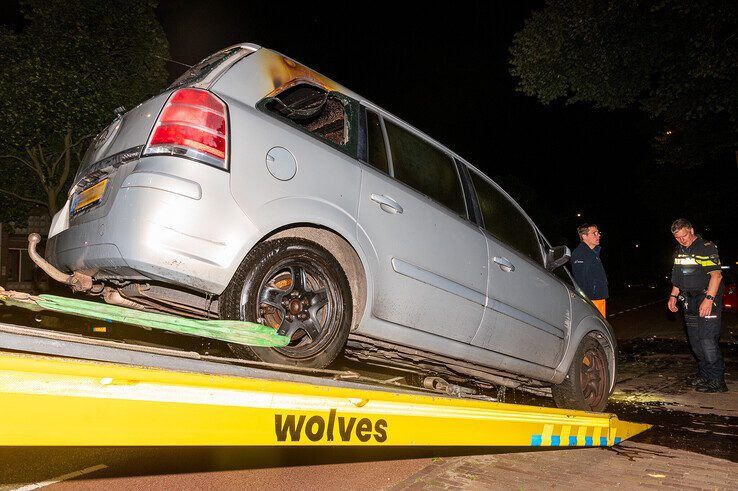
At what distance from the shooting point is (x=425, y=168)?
345cm

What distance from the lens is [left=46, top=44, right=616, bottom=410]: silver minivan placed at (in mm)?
2252

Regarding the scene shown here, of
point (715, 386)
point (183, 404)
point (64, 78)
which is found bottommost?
point (183, 404)

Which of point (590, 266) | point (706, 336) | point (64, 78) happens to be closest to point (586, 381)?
point (590, 266)

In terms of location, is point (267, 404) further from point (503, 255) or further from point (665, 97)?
point (665, 97)

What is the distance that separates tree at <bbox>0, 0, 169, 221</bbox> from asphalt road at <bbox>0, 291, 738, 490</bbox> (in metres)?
12.3

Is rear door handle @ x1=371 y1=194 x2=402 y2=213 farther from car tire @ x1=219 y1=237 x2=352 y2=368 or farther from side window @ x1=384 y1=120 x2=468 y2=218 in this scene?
car tire @ x1=219 y1=237 x2=352 y2=368

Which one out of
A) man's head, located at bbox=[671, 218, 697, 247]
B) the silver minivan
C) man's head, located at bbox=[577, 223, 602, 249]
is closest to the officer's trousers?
man's head, located at bbox=[671, 218, 697, 247]

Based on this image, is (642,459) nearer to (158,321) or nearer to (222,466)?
(222,466)

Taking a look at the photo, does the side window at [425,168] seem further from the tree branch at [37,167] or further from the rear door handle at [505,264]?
the tree branch at [37,167]

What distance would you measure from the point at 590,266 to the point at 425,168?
12.3 feet

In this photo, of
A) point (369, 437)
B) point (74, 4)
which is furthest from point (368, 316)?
point (74, 4)

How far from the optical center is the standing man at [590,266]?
6277 mm

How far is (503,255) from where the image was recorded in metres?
3.79

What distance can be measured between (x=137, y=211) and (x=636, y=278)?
58139mm
